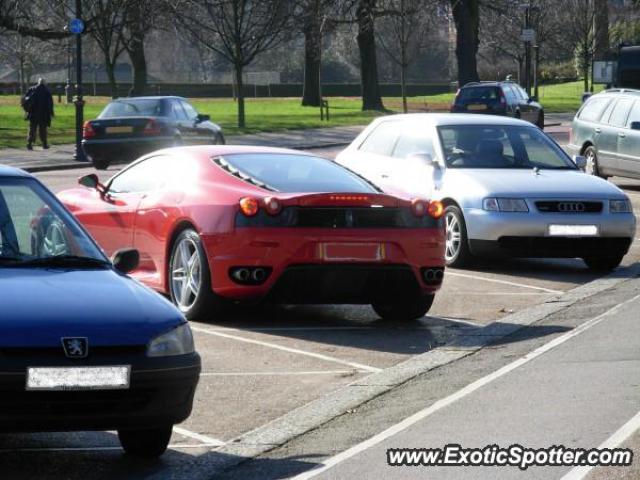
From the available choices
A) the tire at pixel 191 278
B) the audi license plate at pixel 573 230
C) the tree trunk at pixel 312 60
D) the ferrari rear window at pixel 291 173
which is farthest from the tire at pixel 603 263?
the tree trunk at pixel 312 60

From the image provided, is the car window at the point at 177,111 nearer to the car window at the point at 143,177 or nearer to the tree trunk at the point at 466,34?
the car window at the point at 143,177

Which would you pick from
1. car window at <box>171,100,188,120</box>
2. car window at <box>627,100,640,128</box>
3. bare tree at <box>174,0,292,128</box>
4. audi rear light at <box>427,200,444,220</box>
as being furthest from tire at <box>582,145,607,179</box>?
bare tree at <box>174,0,292,128</box>

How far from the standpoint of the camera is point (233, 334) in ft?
36.4

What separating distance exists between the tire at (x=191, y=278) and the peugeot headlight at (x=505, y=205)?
409 centimetres

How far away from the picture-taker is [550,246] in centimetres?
1484

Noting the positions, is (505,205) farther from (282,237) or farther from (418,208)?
(282,237)

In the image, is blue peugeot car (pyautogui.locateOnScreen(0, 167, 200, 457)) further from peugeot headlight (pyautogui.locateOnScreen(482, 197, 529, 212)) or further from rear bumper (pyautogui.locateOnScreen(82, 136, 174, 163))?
rear bumper (pyautogui.locateOnScreen(82, 136, 174, 163))

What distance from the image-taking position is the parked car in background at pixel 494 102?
147 feet

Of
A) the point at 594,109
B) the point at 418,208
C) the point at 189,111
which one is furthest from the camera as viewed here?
the point at 189,111

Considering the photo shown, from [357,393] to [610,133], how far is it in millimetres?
17576

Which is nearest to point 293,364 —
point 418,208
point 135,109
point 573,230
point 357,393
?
point 357,393

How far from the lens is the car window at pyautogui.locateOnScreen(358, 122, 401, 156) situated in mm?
16844

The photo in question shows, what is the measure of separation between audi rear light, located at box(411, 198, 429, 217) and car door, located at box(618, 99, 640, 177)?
13.7 meters

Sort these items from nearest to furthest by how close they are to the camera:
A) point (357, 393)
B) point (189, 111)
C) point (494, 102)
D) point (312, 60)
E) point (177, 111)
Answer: point (357, 393), point (177, 111), point (189, 111), point (494, 102), point (312, 60)
